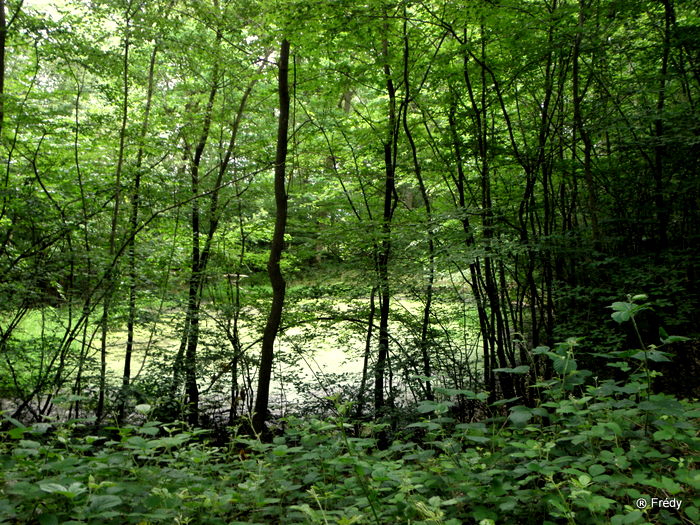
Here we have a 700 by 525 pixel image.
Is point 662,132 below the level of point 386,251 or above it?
above

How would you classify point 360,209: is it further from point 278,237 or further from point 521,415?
point 521,415

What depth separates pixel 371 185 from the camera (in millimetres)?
Result: 4422

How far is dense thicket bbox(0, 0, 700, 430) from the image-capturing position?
10.1 ft

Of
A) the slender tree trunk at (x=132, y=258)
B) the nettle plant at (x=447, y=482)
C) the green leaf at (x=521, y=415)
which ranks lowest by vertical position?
the nettle plant at (x=447, y=482)

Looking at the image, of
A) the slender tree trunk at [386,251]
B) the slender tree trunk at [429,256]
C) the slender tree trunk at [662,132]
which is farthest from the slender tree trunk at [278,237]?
the slender tree trunk at [662,132]

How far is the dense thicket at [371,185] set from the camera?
3.08 m

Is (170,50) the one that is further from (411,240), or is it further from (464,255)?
(464,255)

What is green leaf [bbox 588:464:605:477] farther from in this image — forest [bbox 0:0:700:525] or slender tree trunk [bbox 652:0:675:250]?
slender tree trunk [bbox 652:0:675:250]

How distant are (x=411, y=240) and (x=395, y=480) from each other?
2.48 meters

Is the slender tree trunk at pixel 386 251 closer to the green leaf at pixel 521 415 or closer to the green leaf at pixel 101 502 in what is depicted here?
the green leaf at pixel 521 415

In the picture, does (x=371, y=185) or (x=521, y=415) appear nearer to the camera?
(x=521, y=415)

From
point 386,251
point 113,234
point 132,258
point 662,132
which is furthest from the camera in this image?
point 132,258

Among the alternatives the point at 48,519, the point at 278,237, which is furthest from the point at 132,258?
the point at 48,519

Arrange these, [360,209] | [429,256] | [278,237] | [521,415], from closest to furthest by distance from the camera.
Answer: [521,415] → [429,256] → [278,237] → [360,209]
